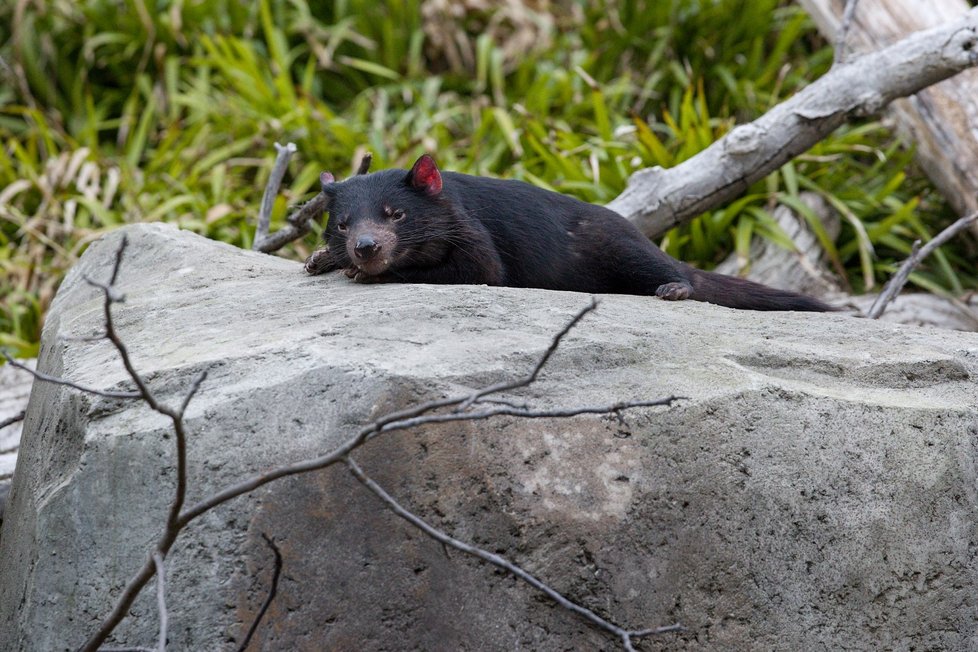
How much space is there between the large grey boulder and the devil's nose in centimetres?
54

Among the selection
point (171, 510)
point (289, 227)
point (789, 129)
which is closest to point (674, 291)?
point (789, 129)

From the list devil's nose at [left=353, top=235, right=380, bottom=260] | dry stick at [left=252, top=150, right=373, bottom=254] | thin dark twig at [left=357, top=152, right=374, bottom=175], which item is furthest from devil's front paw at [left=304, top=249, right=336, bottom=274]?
dry stick at [left=252, top=150, right=373, bottom=254]

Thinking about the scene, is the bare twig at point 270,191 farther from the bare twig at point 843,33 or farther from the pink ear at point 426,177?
the bare twig at point 843,33

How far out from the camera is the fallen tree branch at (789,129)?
5.04m

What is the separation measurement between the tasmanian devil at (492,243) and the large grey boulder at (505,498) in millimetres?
724

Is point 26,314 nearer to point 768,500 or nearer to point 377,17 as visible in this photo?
point 377,17

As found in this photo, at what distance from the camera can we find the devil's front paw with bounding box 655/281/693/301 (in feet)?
12.8

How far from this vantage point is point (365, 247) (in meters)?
3.54

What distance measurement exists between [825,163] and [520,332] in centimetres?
413

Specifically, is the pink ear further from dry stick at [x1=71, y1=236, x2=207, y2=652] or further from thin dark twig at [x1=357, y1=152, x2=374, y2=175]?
dry stick at [x1=71, y1=236, x2=207, y2=652]

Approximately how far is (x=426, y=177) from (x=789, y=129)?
2.07 metres

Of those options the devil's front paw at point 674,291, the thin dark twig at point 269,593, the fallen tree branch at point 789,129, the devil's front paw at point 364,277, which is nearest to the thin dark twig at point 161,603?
the thin dark twig at point 269,593

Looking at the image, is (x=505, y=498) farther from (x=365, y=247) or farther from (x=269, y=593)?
(x=365, y=247)

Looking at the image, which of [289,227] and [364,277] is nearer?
[364,277]
